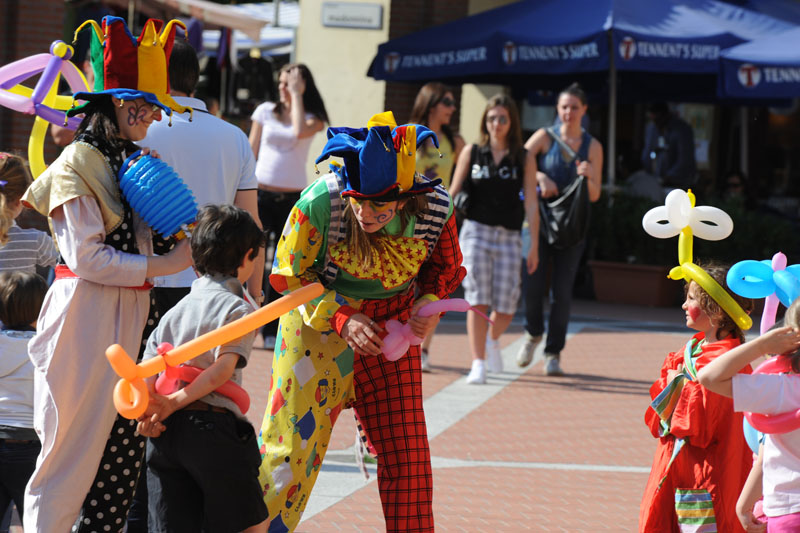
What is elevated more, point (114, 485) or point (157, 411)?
point (157, 411)

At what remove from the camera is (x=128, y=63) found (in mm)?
4105

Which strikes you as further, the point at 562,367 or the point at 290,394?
the point at 562,367

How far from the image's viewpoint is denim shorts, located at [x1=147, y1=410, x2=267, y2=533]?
12.1 ft

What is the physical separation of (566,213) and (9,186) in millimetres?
4595

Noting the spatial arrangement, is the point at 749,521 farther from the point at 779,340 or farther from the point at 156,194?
the point at 156,194

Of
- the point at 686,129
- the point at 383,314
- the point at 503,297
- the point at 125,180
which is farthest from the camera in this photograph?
the point at 686,129

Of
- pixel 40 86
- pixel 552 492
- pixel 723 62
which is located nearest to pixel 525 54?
pixel 723 62

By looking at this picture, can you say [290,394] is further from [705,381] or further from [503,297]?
[503,297]

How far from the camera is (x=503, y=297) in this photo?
28.3 ft

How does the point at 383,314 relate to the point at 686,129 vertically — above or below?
below

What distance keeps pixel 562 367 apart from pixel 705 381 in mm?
6155

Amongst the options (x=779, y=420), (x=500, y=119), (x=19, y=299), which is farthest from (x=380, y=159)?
(x=500, y=119)

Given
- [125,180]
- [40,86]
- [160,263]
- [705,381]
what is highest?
[40,86]

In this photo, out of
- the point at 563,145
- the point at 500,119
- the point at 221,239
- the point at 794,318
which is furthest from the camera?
the point at 563,145
